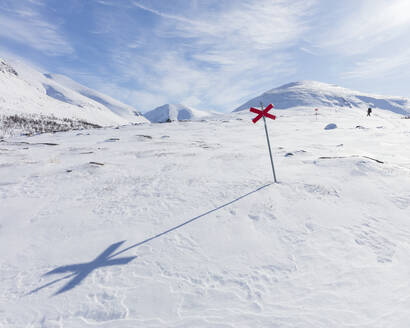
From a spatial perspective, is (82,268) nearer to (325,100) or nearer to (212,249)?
(212,249)

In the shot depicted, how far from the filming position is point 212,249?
5.10 metres

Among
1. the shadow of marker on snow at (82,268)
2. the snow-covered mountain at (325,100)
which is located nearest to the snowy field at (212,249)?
the shadow of marker on snow at (82,268)

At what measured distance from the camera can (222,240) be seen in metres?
5.40

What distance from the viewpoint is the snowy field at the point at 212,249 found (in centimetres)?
364

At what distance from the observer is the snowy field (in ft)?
11.9

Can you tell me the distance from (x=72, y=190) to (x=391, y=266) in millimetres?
10004

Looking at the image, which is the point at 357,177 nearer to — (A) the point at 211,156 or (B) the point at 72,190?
(A) the point at 211,156

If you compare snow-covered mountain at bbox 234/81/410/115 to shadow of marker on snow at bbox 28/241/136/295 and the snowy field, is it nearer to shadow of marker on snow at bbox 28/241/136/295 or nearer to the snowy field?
the snowy field

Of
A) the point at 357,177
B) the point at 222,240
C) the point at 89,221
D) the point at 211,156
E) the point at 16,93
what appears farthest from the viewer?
the point at 16,93

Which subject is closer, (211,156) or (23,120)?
(211,156)

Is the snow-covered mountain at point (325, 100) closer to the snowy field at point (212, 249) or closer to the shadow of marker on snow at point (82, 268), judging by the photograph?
the snowy field at point (212, 249)

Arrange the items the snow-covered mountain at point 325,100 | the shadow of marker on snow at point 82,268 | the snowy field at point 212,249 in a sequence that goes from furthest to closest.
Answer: the snow-covered mountain at point 325,100 < the shadow of marker on snow at point 82,268 < the snowy field at point 212,249

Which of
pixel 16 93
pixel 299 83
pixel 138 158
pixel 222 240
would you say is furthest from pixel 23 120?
pixel 299 83

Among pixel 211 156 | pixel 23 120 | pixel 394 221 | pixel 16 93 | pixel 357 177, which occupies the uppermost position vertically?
pixel 16 93
